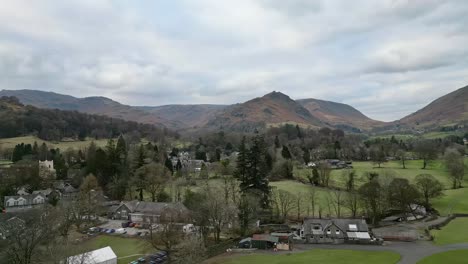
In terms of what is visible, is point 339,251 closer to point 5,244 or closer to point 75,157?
point 5,244

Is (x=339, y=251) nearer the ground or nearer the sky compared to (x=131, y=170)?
nearer the ground

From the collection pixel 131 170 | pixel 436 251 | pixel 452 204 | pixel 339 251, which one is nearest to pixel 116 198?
pixel 131 170

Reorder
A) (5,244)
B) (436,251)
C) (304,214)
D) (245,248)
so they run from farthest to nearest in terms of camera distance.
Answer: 1. (304,214)
2. (245,248)
3. (436,251)
4. (5,244)

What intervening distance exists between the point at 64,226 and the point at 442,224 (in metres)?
57.4

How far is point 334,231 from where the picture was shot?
5088 cm

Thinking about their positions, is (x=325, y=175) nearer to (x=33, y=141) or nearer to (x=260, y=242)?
(x=260, y=242)

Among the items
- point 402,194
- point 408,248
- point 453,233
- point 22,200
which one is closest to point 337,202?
point 402,194

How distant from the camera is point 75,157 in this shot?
114 m

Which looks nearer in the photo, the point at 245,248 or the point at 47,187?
the point at 245,248

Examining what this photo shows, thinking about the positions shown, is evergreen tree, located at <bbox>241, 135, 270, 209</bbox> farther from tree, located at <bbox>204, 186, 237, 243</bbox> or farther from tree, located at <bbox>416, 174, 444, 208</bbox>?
tree, located at <bbox>416, 174, 444, 208</bbox>

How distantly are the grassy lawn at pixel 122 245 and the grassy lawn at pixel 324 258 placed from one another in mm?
10706

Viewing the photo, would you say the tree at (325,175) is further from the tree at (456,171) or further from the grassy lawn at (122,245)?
the grassy lawn at (122,245)

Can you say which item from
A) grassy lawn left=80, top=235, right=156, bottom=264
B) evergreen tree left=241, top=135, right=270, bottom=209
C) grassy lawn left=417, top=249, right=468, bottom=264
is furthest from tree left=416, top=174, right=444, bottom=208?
grassy lawn left=80, top=235, right=156, bottom=264

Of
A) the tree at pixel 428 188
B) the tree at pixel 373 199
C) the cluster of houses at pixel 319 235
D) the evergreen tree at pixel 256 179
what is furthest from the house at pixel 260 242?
the tree at pixel 428 188
